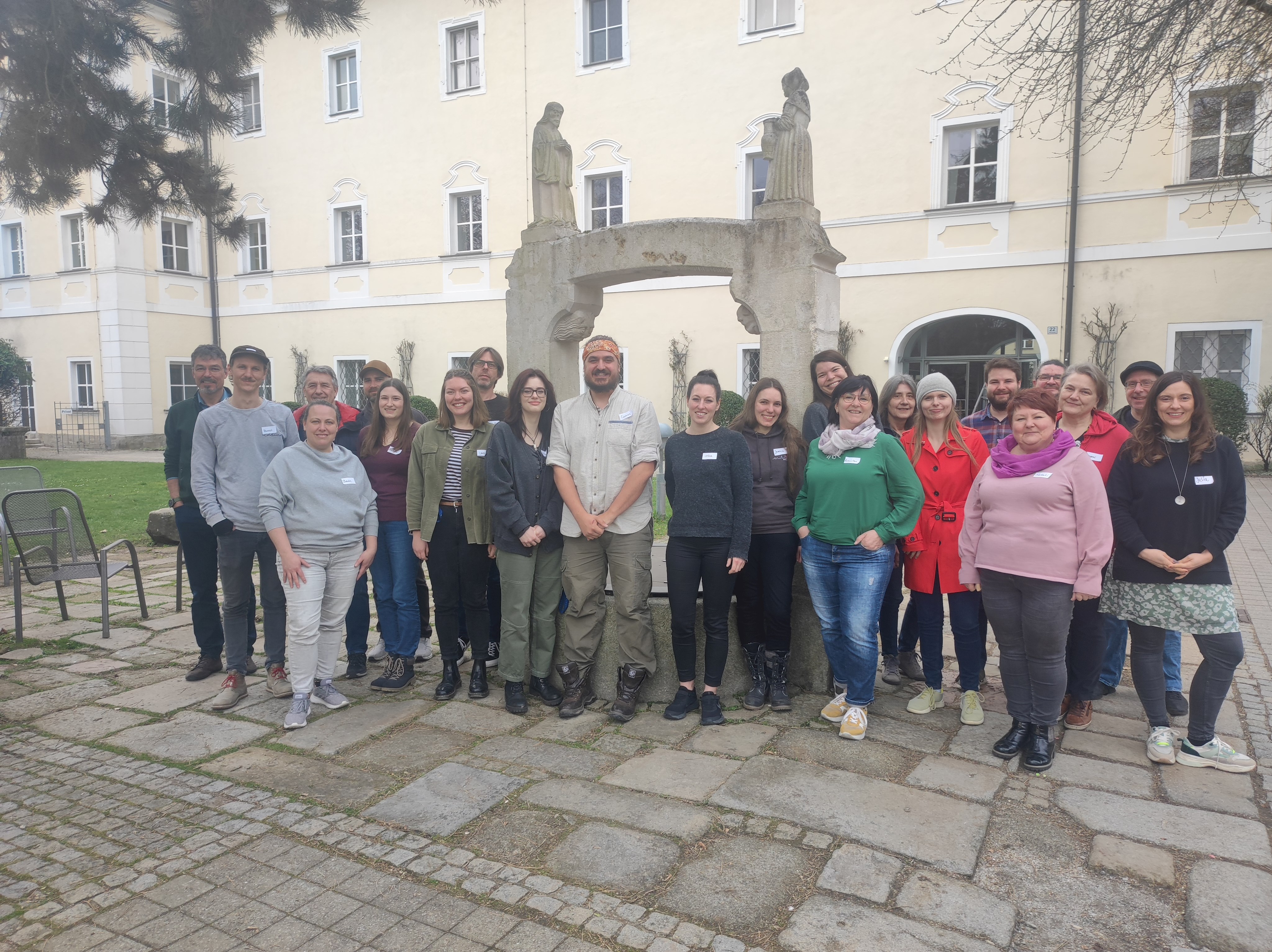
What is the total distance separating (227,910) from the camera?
9.66 feet

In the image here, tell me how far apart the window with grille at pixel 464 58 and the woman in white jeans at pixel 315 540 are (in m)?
17.1

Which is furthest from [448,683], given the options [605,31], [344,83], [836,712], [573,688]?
[344,83]

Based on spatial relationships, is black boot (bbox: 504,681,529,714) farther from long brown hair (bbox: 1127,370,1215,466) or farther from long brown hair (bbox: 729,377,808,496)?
long brown hair (bbox: 1127,370,1215,466)

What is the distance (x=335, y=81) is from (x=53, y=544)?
18368 millimetres

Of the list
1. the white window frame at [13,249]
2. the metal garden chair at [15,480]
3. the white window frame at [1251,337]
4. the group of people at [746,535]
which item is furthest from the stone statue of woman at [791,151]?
the white window frame at [13,249]

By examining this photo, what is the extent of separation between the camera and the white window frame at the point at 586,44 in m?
17.7

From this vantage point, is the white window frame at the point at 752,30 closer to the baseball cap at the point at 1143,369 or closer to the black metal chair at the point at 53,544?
the baseball cap at the point at 1143,369

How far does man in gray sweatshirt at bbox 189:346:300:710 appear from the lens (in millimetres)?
4949

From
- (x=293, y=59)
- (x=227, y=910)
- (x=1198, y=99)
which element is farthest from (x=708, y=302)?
(x=227, y=910)

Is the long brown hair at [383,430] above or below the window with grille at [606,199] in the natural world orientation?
below

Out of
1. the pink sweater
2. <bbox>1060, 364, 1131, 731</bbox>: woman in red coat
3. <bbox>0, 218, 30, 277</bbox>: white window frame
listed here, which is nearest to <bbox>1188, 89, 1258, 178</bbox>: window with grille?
<bbox>1060, 364, 1131, 731</bbox>: woman in red coat

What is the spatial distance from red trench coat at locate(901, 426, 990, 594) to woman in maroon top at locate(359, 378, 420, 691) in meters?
2.89

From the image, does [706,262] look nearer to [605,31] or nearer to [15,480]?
[15,480]

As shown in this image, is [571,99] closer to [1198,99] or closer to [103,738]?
[1198,99]
